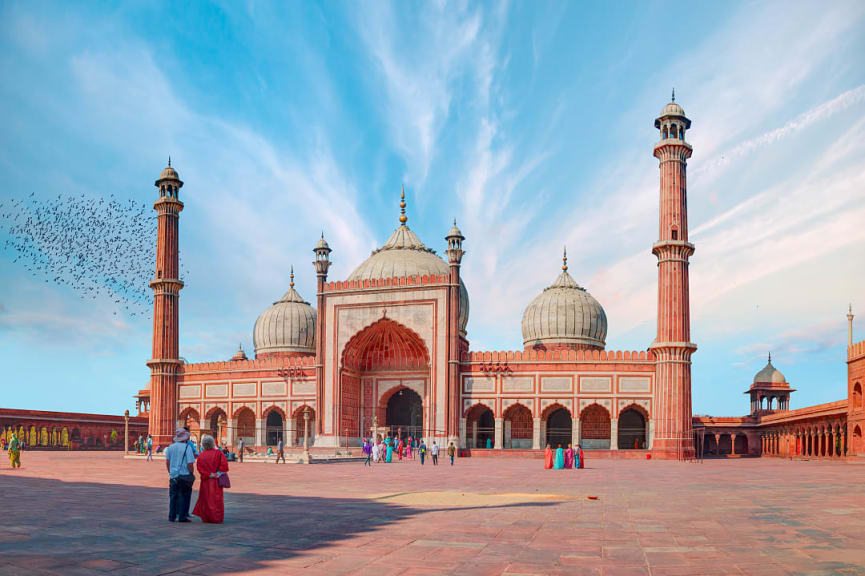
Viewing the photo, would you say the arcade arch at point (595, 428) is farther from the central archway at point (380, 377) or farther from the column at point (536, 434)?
the central archway at point (380, 377)

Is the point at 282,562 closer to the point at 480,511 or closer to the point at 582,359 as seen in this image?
the point at 480,511

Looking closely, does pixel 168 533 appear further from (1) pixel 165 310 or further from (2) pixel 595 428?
(1) pixel 165 310

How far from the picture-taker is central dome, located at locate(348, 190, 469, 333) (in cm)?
4381

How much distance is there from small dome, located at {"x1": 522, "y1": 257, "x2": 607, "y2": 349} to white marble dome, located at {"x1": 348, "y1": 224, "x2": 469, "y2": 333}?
3970mm

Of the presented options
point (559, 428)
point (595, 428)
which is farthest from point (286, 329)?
point (595, 428)

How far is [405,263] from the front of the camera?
44312mm

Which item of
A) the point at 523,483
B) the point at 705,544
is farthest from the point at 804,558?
the point at 523,483

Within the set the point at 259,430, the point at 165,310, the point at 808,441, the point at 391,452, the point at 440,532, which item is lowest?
the point at 808,441

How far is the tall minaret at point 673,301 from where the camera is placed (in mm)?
35219

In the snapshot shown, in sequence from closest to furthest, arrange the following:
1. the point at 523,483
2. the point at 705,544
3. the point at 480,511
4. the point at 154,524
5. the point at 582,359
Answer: the point at 705,544 < the point at 154,524 < the point at 480,511 < the point at 523,483 < the point at 582,359

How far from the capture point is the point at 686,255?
36938mm

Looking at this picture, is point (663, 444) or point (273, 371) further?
point (273, 371)

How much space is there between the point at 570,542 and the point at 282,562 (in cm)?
294

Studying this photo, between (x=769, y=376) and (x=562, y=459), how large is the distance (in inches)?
1202
